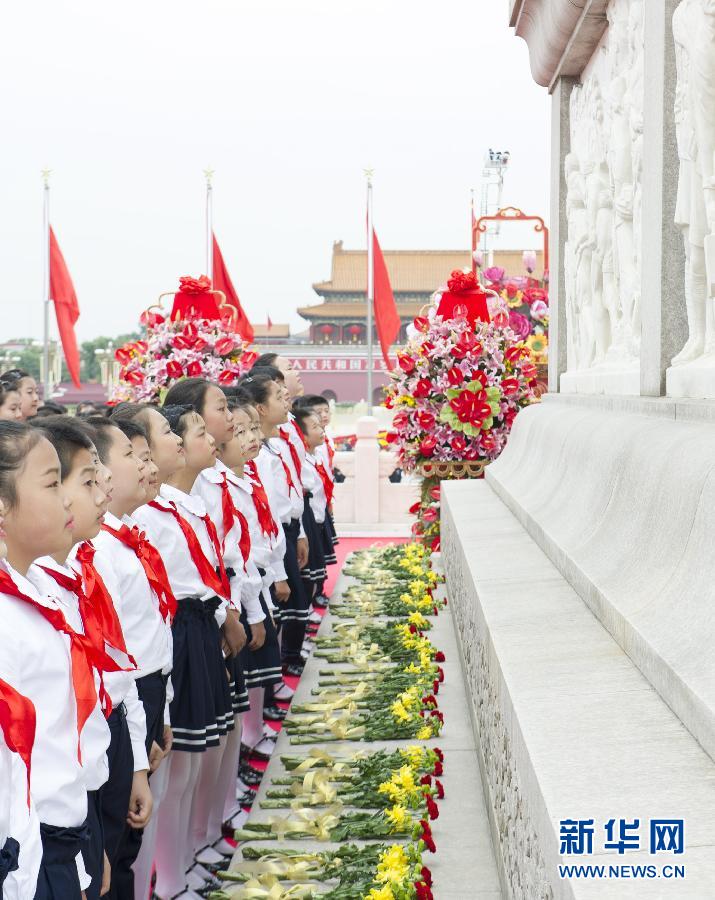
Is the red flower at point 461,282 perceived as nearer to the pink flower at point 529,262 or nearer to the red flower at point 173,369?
the red flower at point 173,369

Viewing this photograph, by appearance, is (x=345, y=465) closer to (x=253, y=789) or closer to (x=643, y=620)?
(x=253, y=789)

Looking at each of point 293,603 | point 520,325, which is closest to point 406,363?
point 520,325

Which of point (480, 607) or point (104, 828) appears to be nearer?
point (104, 828)

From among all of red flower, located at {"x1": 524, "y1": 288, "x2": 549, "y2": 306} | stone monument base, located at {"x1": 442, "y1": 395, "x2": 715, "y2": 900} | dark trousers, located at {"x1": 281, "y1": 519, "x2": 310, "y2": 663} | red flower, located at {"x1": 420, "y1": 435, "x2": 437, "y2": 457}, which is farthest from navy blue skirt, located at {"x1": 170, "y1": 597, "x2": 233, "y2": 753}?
red flower, located at {"x1": 524, "y1": 288, "x2": 549, "y2": 306}

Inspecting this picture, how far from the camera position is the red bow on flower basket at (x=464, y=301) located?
7.87 metres

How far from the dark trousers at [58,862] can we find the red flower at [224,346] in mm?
5035

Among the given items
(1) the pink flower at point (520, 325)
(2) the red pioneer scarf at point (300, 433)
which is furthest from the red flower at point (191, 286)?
(1) the pink flower at point (520, 325)

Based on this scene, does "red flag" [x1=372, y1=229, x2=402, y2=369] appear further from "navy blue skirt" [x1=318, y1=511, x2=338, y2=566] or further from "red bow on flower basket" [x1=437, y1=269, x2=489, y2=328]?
"red bow on flower basket" [x1=437, y1=269, x2=489, y2=328]

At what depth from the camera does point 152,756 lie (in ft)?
10.3

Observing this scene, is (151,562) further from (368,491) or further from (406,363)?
(368,491)

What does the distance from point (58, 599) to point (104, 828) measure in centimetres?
70

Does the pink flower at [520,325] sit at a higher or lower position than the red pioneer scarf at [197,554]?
higher

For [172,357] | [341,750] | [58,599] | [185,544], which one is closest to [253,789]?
[341,750]

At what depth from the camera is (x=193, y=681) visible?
3.59 m
